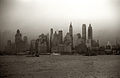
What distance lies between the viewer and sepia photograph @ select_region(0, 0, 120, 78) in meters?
2.52

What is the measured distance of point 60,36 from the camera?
2.58 metres

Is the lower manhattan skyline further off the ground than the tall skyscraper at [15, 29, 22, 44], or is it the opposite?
the lower manhattan skyline

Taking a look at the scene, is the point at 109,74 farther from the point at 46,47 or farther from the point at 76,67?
the point at 46,47

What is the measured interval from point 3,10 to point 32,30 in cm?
56

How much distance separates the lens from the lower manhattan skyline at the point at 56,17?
8.48ft

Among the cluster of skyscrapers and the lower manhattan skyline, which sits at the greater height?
the lower manhattan skyline

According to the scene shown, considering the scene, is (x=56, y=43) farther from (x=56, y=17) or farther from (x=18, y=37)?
(x=18, y=37)

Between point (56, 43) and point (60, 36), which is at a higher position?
point (60, 36)

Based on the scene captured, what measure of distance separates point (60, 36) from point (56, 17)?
1.02 feet

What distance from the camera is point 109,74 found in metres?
2.28

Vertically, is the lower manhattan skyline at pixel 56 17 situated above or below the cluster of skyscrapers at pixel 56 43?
above

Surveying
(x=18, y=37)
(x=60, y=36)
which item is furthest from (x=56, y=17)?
(x=18, y=37)

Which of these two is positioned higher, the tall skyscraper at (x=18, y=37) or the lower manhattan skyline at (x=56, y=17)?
the lower manhattan skyline at (x=56, y=17)

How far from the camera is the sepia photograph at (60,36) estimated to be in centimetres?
252
